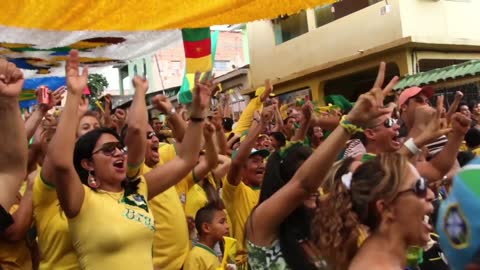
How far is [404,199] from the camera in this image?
216 cm

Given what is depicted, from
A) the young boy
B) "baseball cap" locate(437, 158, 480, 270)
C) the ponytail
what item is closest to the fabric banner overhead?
the young boy

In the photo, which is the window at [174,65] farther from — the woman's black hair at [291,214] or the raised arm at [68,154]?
the woman's black hair at [291,214]

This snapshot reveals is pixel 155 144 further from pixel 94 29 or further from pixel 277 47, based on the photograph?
pixel 277 47

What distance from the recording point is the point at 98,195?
2982mm

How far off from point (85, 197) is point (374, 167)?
56.4 inches

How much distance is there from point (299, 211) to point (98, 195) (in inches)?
40.7

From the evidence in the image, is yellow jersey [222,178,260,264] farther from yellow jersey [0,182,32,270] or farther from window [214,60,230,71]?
window [214,60,230,71]

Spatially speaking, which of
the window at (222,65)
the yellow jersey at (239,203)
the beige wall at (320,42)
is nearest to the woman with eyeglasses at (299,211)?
the yellow jersey at (239,203)

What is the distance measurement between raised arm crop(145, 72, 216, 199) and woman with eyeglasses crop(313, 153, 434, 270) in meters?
1.27

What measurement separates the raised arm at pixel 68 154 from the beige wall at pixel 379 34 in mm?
10901

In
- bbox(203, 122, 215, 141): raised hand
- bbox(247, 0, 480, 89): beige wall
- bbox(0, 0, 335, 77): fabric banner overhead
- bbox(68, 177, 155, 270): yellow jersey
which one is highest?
bbox(247, 0, 480, 89): beige wall

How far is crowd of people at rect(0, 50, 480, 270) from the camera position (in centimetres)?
216

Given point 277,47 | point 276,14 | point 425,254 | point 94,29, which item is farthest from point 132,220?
point 277,47

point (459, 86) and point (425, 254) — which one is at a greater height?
point (459, 86)
